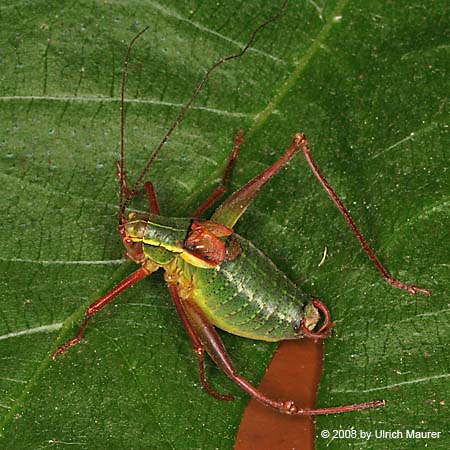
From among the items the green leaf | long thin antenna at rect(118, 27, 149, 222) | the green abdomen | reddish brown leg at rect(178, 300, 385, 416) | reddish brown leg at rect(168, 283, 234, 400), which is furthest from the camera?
long thin antenna at rect(118, 27, 149, 222)

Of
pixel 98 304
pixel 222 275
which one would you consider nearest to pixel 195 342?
pixel 222 275

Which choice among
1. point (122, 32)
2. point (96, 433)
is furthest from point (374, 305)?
point (122, 32)

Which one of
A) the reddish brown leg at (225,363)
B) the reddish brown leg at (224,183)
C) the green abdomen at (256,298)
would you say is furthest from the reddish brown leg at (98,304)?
the reddish brown leg at (224,183)

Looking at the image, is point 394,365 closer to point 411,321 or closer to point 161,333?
point 411,321

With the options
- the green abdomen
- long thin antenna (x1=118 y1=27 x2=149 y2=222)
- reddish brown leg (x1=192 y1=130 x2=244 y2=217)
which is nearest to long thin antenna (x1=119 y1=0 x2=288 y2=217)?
long thin antenna (x1=118 y1=27 x2=149 y2=222)

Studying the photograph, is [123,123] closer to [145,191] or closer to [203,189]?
[145,191]

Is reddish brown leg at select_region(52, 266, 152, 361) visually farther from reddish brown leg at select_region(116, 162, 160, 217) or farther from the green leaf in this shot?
reddish brown leg at select_region(116, 162, 160, 217)

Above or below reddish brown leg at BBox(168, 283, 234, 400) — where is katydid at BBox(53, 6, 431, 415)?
above
